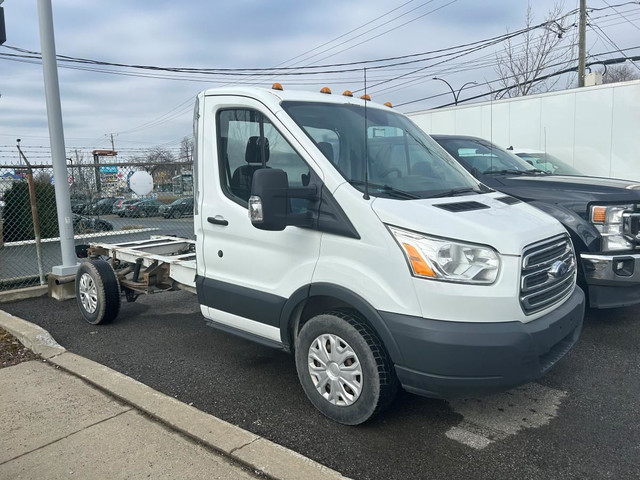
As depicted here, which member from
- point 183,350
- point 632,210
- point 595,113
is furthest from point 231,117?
point 595,113

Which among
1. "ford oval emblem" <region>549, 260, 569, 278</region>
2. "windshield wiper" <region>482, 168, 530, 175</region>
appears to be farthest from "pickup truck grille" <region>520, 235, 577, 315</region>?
"windshield wiper" <region>482, 168, 530, 175</region>

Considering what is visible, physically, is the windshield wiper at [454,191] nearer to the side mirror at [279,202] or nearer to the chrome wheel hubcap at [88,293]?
the side mirror at [279,202]

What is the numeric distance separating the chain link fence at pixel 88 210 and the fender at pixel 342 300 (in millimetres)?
5029

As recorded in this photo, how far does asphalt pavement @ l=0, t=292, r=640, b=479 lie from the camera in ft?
10.3

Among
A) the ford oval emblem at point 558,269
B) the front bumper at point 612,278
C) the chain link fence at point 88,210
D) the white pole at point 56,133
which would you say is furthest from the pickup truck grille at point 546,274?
the chain link fence at point 88,210

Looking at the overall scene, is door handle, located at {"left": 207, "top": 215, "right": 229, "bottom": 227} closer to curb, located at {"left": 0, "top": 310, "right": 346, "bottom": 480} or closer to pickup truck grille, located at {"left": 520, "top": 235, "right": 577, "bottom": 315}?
curb, located at {"left": 0, "top": 310, "right": 346, "bottom": 480}

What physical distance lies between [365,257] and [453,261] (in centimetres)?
54

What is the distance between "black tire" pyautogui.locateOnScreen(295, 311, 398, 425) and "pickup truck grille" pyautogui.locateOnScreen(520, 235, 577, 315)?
→ 3.04 ft

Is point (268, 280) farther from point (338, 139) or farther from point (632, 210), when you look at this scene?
point (632, 210)

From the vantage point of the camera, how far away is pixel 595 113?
987 centimetres

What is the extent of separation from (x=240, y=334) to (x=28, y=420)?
1.60 m

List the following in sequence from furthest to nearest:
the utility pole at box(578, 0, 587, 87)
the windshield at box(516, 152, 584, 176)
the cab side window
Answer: the utility pole at box(578, 0, 587, 87) → the windshield at box(516, 152, 584, 176) → the cab side window

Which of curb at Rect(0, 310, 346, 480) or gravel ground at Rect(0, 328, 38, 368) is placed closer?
curb at Rect(0, 310, 346, 480)

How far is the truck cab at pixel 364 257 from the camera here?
10.1 ft
